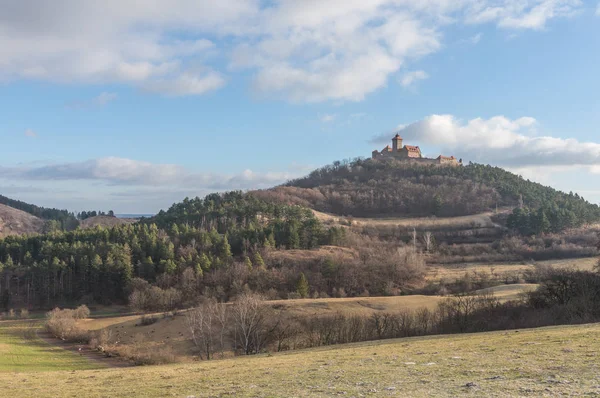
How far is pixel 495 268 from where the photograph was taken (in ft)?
371

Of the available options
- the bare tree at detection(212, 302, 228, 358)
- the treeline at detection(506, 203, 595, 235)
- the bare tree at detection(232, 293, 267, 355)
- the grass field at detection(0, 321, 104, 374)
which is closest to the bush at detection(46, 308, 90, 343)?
the grass field at detection(0, 321, 104, 374)

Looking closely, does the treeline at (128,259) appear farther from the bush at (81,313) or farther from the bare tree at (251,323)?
the bare tree at (251,323)

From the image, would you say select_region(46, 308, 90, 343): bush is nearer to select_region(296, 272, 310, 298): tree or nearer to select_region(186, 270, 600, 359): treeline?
select_region(186, 270, 600, 359): treeline

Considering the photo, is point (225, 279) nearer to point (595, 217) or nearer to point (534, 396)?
point (534, 396)

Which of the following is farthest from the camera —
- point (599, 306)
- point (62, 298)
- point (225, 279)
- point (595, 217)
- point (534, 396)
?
point (595, 217)

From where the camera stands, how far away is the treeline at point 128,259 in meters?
101

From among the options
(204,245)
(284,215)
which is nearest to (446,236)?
(284,215)

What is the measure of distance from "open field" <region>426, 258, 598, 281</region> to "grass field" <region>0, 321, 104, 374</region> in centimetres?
Answer: 8034

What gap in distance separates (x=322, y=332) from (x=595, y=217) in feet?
519

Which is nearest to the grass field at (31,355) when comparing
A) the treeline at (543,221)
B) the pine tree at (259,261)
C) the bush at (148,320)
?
the bush at (148,320)

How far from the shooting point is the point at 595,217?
531ft

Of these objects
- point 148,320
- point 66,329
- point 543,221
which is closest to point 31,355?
point 66,329

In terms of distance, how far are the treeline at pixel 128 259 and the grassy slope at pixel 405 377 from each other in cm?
7265

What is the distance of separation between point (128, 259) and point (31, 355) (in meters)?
51.7
